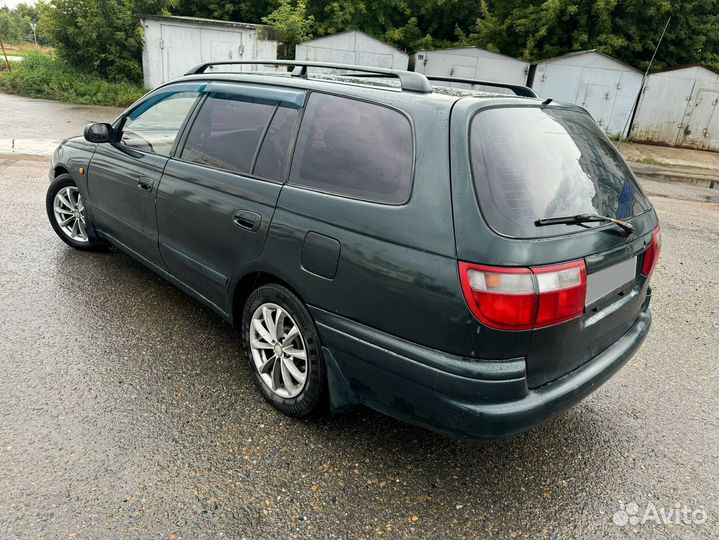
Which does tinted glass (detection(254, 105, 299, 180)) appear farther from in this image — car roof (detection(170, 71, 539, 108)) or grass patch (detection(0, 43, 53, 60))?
grass patch (detection(0, 43, 53, 60))

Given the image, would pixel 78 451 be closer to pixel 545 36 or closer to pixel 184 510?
pixel 184 510

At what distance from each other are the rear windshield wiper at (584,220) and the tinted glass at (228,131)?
1.59 metres

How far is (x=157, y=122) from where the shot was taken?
3.88m

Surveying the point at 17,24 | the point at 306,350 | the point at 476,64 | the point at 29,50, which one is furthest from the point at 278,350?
the point at 17,24

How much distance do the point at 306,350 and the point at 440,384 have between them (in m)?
0.76

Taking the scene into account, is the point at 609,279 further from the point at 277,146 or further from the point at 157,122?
the point at 157,122

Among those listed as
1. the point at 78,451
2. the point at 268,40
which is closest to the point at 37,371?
the point at 78,451

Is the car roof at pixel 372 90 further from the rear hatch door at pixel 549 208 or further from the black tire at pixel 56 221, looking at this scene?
the black tire at pixel 56 221

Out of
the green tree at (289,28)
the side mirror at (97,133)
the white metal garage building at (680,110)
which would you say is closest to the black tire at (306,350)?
the side mirror at (97,133)

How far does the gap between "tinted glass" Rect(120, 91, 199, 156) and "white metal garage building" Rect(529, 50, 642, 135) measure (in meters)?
14.6

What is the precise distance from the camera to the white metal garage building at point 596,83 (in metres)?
15.7

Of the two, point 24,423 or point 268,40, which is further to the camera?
point 268,40

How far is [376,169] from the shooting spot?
2301 millimetres

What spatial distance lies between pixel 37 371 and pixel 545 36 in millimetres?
19529
